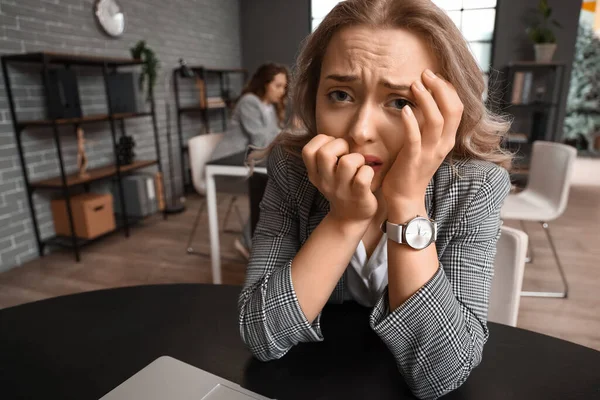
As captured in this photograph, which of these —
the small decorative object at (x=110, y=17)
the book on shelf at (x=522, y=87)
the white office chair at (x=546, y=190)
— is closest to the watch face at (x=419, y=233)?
the white office chair at (x=546, y=190)

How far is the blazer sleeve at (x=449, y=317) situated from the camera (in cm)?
62

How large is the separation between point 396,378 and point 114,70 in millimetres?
3814

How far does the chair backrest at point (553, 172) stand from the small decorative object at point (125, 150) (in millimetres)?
3154

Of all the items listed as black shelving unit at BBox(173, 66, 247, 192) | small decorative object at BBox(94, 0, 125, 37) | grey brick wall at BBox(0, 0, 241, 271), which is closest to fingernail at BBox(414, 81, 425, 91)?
grey brick wall at BBox(0, 0, 241, 271)

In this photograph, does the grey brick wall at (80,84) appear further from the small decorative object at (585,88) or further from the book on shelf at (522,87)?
the small decorative object at (585,88)

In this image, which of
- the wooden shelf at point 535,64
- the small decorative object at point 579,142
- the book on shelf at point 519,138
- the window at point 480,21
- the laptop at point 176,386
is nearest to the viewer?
the laptop at point 176,386

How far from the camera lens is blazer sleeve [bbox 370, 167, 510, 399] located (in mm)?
619

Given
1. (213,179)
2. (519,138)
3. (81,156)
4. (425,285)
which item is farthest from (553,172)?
(81,156)

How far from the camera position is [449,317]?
0.66 metres

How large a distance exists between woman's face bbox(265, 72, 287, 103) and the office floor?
1.22 meters

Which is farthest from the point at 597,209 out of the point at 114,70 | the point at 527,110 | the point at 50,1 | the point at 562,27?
the point at 50,1

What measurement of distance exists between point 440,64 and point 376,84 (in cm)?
13

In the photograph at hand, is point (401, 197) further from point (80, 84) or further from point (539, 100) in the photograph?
point (539, 100)

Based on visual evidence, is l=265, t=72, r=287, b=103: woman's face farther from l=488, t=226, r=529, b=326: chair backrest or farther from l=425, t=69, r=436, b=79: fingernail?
l=425, t=69, r=436, b=79: fingernail
